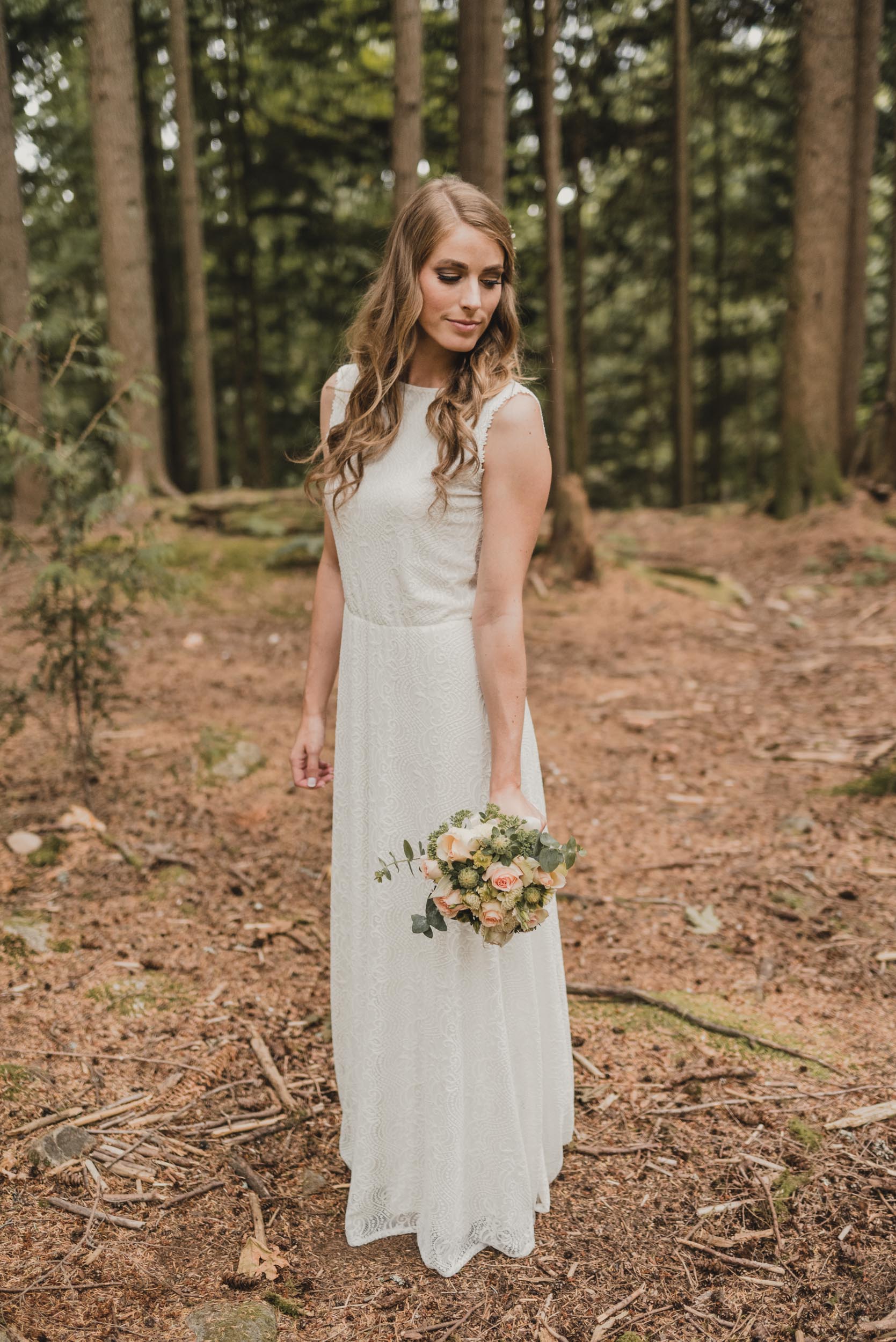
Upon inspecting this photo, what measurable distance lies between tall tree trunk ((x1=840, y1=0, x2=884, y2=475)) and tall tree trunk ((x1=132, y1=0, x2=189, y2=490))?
934 cm

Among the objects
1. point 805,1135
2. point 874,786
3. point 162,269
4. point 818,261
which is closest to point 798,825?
point 874,786

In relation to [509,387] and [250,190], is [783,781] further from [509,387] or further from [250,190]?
[250,190]

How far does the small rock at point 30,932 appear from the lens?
147 inches

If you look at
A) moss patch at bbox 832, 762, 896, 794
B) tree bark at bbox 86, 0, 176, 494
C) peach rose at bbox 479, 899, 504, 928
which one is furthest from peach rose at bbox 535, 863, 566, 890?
tree bark at bbox 86, 0, 176, 494

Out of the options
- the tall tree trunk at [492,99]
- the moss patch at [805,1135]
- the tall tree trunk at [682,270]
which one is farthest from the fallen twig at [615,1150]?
the tall tree trunk at [682,270]

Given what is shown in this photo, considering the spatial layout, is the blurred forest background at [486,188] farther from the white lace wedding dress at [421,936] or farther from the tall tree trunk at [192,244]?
the white lace wedding dress at [421,936]

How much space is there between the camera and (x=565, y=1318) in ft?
7.71

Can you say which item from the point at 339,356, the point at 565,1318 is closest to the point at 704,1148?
the point at 565,1318

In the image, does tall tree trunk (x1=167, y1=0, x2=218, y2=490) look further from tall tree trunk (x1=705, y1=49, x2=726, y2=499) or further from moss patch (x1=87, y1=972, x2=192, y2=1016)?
moss patch (x1=87, y1=972, x2=192, y2=1016)

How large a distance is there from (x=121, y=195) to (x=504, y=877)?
843 cm

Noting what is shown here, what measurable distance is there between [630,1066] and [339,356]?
2.52 m

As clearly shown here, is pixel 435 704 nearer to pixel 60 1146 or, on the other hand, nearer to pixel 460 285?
pixel 460 285

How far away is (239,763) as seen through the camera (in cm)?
549

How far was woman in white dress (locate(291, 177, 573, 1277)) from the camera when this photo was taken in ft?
7.44
